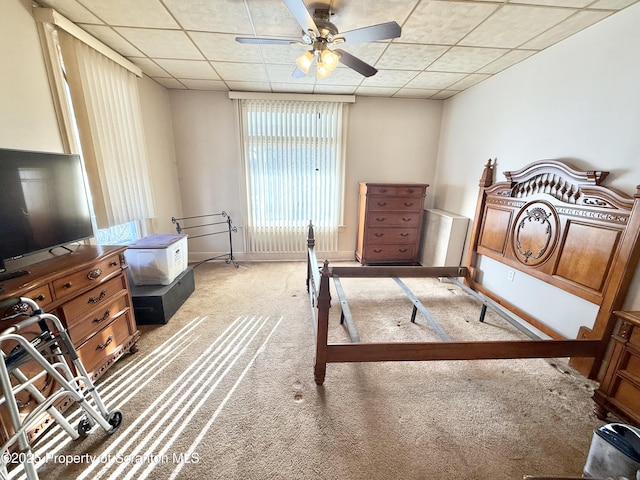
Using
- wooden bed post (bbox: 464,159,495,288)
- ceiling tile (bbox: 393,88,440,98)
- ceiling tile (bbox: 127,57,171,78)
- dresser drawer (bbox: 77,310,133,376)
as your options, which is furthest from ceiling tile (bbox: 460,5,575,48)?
dresser drawer (bbox: 77,310,133,376)

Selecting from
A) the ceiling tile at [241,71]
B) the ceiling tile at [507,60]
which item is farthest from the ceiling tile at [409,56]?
the ceiling tile at [241,71]

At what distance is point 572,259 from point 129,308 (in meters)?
3.51

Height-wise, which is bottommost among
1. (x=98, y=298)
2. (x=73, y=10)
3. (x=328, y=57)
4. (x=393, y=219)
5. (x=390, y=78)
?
(x=98, y=298)

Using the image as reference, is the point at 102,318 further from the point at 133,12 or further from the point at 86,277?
the point at 133,12

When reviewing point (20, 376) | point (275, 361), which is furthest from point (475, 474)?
point (20, 376)

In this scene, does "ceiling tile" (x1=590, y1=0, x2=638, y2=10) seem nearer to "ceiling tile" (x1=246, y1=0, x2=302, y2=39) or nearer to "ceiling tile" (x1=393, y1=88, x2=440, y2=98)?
"ceiling tile" (x1=393, y1=88, x2=440, y2=98)

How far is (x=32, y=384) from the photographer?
1.27 meters

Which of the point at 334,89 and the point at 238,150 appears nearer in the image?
the point at 334,89

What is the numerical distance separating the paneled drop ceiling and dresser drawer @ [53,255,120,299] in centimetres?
179

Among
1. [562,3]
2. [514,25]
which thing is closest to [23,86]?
[514,25]

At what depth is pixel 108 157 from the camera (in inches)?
94.8

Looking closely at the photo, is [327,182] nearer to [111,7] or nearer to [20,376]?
[111,7]

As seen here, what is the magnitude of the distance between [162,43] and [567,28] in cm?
333

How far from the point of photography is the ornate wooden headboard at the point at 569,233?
5.54ft
